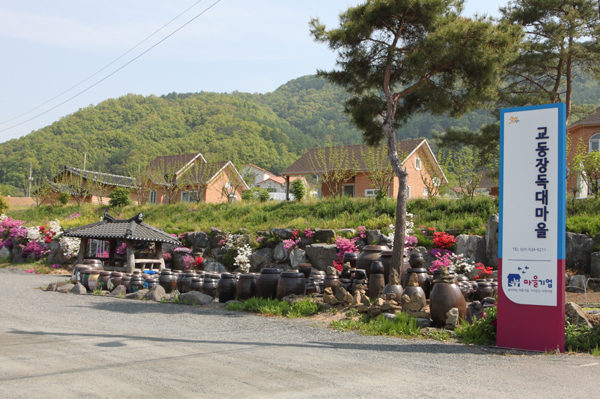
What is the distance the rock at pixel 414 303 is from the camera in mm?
7211

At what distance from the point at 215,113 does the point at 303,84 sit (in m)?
51.4

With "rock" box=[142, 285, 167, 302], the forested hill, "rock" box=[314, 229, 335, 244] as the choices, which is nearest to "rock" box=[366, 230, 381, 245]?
"rock" box=[314, 229, 335, 244]

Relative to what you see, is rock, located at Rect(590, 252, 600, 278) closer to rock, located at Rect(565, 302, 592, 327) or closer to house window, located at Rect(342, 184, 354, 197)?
rock, located at Rect(565, 302, 592, 327)

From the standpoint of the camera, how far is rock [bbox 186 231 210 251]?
18844 millimetres

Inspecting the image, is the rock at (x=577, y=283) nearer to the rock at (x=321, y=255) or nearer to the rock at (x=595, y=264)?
the rock at (x=595, y=264)

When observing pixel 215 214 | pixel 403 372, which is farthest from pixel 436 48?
pixel 215 214

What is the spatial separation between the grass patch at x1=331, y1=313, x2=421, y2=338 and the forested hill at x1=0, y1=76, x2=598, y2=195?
1836 inches

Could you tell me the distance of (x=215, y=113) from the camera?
3095 inches

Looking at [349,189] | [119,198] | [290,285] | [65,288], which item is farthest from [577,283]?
[119,198]

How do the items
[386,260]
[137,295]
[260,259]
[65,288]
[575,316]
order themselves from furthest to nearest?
[260,259] → [65,288] → [137,295] → [386,260] → [575,316]

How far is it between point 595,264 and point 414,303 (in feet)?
21.5

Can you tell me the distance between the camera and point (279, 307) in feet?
28.9

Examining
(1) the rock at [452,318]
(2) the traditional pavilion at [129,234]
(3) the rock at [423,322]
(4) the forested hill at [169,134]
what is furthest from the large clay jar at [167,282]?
(4) the forested hill at [169,134]

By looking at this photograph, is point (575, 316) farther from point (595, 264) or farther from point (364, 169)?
point (364, 169)
